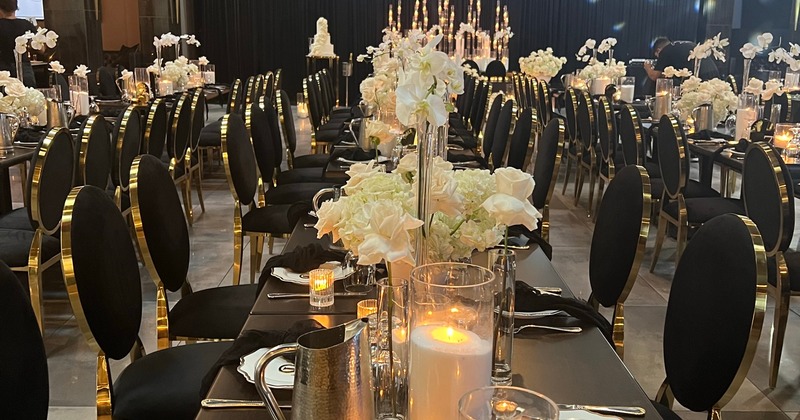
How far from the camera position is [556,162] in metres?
3.46

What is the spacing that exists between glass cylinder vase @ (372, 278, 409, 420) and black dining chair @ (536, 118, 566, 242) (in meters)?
2.28

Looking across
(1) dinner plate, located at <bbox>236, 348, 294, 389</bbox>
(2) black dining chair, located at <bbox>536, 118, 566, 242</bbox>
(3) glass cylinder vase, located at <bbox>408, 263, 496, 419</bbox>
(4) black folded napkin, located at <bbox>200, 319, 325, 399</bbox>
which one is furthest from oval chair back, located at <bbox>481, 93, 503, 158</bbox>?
(3) glass cylinder vase, located at <bbox>408, 263, 496, 419</bbox>

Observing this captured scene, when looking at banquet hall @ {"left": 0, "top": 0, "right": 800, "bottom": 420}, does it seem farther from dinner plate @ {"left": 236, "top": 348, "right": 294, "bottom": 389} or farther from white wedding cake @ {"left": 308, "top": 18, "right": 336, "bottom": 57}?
white wedding cake @ {"left": 308, "top": 18, "right": 336, "bottom": 57}

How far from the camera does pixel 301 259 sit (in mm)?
2139

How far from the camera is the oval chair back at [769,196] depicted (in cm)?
298

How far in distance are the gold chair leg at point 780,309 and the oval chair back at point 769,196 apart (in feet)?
0.22

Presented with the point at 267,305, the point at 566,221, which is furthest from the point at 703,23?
the point at 267,305

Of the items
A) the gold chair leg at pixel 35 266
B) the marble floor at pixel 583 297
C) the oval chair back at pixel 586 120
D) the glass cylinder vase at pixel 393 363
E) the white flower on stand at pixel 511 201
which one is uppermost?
the white flower on stand at pixel 511 201

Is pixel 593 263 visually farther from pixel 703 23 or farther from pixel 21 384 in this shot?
pixel 703 23

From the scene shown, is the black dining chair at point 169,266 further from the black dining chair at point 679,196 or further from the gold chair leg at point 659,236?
the gold chair leg at point 659,236

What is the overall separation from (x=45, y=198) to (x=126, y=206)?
115cm

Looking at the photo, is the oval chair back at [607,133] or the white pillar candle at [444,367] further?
the oval chair back at [607,133]

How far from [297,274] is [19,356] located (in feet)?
2.47

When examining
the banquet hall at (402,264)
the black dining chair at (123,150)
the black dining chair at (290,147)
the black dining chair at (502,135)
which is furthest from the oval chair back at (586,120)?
the black dining chair at (123,150)
